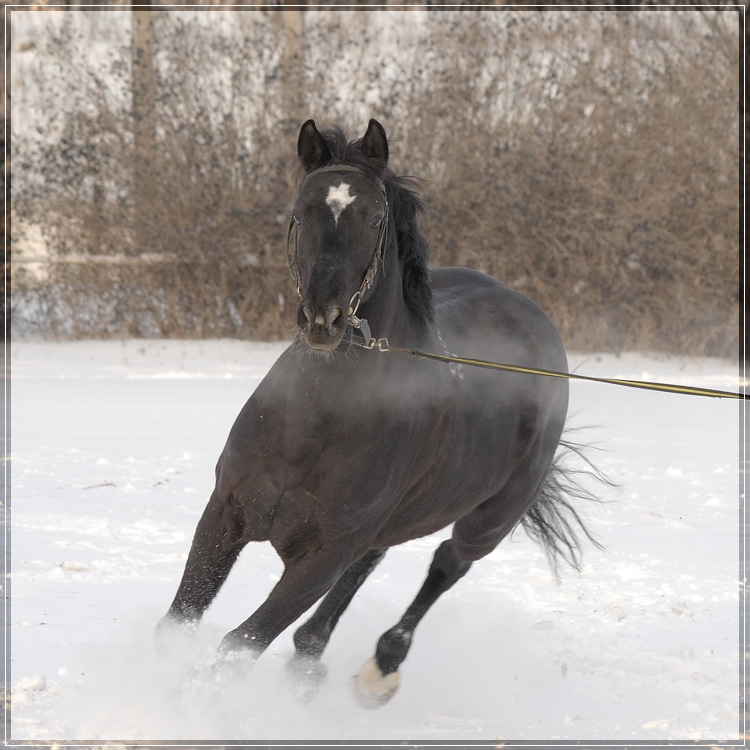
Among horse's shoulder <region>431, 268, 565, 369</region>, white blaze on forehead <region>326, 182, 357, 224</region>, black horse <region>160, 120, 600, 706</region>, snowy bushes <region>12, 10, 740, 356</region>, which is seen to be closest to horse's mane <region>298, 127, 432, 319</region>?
black horse <region>160, 120, 600, 706</region>

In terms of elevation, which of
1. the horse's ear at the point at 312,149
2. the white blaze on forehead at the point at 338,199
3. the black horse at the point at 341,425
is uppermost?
the horse's ear at the point at 312,149

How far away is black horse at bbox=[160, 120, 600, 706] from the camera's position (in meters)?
3.05

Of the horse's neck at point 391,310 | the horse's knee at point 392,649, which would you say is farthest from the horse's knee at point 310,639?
the horse's neck at point 391,310

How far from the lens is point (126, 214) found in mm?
12969

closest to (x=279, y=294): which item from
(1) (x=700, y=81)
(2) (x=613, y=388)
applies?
(2) (x=613, y=388)

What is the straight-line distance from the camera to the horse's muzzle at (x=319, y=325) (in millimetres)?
2812

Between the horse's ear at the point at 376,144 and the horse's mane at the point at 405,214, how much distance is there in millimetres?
22

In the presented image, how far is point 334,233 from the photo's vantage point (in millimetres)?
2992

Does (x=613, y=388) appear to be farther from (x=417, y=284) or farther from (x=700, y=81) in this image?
(x=417, y=284)

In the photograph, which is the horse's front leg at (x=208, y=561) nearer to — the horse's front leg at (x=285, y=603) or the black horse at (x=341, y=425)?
the black horse at (x=341, y=425)

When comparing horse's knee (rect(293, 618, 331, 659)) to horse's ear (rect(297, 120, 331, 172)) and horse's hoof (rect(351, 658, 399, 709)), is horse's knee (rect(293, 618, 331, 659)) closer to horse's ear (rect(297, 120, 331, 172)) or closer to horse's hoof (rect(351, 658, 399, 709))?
horse's hoof (rect(351, 658, 399, 709))

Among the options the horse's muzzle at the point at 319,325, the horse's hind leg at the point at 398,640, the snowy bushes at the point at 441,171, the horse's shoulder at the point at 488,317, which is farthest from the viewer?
the snowy bushes at the point at 441,171

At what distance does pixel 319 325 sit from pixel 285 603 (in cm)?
89

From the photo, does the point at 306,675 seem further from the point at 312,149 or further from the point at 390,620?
the point at 312,149
